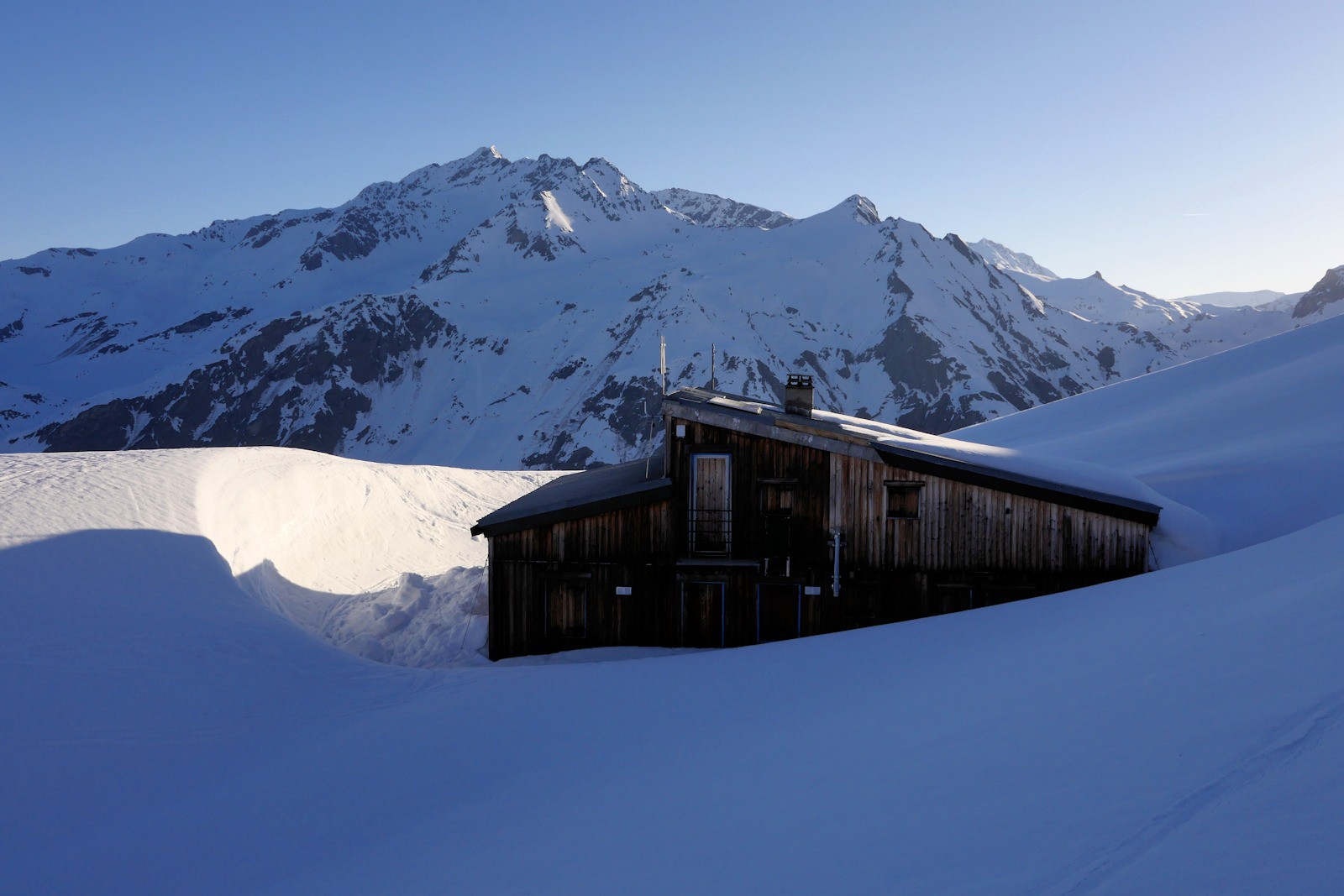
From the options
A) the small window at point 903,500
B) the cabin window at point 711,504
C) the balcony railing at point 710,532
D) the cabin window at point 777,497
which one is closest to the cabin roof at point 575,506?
the cabin window at point 711,504

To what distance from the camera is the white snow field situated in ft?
16.8

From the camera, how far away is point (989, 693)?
8.77 meters

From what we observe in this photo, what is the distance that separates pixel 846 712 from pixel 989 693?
1.87 meters

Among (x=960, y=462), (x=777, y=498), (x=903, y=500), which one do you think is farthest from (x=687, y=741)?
(x=960, y=462)

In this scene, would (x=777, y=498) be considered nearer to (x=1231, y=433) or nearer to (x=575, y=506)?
(x=575, y=506)

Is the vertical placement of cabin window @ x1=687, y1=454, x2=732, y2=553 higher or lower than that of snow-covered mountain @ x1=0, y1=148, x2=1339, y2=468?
lower

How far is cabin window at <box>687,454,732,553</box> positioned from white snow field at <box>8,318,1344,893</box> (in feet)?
13.0

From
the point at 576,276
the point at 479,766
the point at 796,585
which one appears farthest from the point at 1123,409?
the point at 576,276

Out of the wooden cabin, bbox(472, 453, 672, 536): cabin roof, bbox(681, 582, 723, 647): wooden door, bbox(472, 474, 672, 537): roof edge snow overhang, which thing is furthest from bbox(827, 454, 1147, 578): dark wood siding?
bbox(472, 453, 672, 536): cabin roof

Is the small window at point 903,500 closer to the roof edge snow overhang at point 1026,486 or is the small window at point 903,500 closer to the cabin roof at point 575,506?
the roof edge snow overhang at point 1026,486

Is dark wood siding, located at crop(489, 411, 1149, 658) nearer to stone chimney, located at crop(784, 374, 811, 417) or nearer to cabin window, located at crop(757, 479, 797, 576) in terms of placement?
cabin window, located at crop(757, 479, 797, 576)

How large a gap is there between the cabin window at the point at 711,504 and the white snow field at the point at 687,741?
13.0 feet

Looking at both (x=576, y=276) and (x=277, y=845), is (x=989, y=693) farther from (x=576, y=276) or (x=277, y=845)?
(x=576, y=276)

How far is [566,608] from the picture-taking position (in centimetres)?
1930
